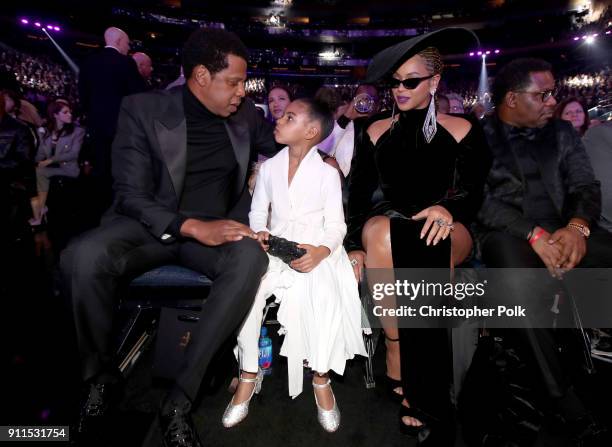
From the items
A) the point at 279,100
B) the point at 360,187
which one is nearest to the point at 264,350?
the point at 360,187

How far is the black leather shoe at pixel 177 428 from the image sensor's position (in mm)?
1736

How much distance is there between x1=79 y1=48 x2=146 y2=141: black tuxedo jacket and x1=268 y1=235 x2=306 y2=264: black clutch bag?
355 centimetres

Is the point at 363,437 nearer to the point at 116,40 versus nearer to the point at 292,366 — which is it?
the point at 292,366

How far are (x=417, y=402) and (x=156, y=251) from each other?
190cm

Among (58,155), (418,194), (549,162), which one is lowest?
(418,194)

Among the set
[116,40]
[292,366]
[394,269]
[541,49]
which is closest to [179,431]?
[292,366]

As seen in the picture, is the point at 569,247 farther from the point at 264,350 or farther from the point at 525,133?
the point at 264,350

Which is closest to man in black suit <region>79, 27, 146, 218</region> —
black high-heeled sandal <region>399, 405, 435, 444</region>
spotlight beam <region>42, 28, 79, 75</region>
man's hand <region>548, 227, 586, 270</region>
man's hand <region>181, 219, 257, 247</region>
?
man's hand <region>181, 219, 257, 247</region>

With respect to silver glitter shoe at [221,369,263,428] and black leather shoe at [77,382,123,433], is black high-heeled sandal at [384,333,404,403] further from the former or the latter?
black leather shoe at [77,382,123,433]

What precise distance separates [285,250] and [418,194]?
1.06m

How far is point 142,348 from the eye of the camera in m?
2.81

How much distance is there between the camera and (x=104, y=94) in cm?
447

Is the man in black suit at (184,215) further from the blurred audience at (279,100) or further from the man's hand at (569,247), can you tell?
the man's hand at (569,247)

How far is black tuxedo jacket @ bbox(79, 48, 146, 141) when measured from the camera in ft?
14.7
